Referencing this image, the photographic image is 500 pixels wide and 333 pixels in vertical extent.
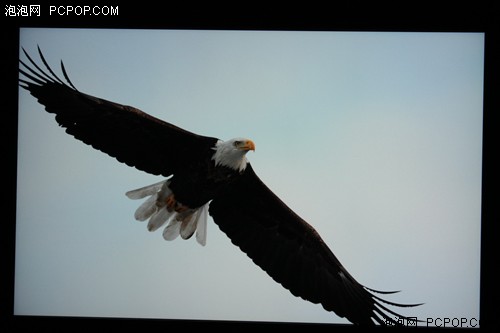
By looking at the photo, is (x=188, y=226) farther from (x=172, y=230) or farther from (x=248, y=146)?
(x=248, y=146)

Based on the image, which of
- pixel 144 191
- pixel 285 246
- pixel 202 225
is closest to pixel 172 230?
pixel 202 225

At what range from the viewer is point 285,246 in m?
5.82

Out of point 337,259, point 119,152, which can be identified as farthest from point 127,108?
point 337,259

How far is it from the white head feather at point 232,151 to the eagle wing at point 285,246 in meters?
0.31

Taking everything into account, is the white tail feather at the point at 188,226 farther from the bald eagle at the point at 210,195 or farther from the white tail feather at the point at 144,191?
the white tail feather at the point at 144,191

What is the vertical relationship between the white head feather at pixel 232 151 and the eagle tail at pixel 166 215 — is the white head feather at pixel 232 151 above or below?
above

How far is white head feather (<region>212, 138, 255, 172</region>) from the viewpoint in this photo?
5234mm

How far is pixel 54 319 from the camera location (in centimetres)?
531

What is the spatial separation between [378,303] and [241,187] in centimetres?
134

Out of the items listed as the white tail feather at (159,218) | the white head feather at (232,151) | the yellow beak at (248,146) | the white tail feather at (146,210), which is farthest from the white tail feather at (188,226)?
the yellow beak at (248,146)

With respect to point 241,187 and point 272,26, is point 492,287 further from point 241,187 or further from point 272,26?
point 272,26

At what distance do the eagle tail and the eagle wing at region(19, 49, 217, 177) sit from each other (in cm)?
18

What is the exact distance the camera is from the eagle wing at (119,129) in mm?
5180

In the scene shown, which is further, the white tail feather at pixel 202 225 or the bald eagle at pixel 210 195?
the white tail feather at pixel 202 225
